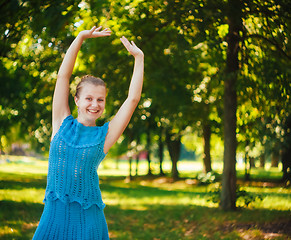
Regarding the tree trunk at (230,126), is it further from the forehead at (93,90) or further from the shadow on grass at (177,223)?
the forehead at (93,90)

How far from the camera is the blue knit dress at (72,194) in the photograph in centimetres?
242

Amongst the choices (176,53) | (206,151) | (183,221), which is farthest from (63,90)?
(206,151)

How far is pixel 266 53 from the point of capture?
8.51m

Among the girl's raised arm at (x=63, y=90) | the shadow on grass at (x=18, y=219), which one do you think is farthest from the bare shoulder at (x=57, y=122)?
the shadow on grass at (x=18, y=219)

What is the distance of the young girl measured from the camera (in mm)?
2426

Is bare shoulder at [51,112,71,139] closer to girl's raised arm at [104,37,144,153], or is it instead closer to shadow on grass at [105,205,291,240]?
girl's raised arm at [104,37,144,153]

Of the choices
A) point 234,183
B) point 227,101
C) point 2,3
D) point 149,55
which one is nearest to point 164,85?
point 149,55

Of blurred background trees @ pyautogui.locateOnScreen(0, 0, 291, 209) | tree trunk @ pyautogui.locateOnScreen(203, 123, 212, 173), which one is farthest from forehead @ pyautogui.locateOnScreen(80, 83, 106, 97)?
tree trunk @ pyautogui.locateOnScreen(203, 123, 212, 173)

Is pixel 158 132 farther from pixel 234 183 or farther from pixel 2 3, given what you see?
pixel 2 3

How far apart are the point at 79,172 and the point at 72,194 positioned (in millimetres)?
146

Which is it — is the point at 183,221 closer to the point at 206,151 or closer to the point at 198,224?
the point at 198,224

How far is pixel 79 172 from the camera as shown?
8.14 feet

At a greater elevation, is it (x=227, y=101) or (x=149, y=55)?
(x=149, y=55)

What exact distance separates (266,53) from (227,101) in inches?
74.0
